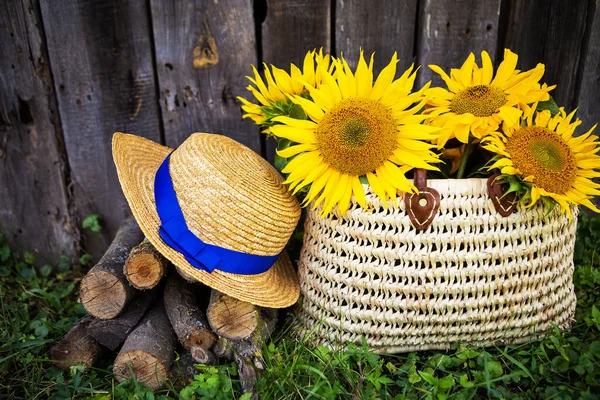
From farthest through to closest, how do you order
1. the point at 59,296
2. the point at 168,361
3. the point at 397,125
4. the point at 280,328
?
the point at 59,296 → the point at 280,328 → the point at 168,361 → the point at 397,125

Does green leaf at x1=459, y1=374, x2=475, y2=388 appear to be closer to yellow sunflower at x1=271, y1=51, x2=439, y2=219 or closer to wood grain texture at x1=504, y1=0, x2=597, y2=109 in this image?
yellow sunflower at x1=271, y1=51, x2=439, y2=219

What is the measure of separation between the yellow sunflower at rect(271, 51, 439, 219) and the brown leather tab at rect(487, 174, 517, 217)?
0.19m

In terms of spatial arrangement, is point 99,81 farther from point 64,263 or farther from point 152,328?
point 152,328

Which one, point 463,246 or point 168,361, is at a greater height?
point 463,246

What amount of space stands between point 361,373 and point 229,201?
0.67 meters

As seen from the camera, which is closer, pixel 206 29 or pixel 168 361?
pixel 168 361

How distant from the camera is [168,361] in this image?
1668mm

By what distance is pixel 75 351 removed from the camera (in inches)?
68.2

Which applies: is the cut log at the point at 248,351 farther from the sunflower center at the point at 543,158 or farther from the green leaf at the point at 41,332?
the sunflower center at the point at 543,158

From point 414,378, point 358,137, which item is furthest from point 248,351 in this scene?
point 358,137

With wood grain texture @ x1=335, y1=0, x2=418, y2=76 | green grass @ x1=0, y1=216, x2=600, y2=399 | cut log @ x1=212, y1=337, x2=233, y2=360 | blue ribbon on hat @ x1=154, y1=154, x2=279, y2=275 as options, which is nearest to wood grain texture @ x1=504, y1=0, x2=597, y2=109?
wood grain texture @ x1=335, y1=0, x2=418, y2=76

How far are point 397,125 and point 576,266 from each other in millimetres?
1102

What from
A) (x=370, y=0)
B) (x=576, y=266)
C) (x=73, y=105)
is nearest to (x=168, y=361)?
(x=73, y=105)

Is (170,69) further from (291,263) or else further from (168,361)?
(168,361)
